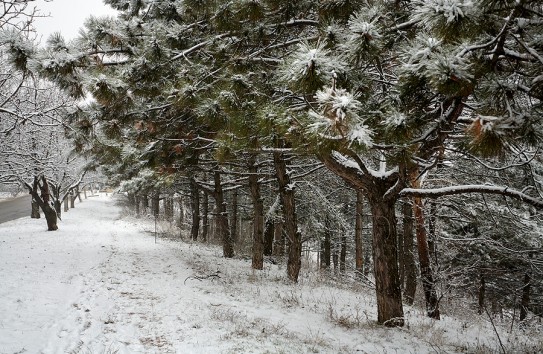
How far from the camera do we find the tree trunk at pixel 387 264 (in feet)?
19.4

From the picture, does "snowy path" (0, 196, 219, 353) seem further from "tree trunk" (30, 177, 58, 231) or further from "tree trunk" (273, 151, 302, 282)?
"tree trunk" (30, 177, 58, 231)

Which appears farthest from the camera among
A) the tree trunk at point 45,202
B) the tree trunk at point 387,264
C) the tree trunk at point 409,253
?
the tree trunk at point 45,202

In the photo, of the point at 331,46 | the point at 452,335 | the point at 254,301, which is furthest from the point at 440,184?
the point at 331,46

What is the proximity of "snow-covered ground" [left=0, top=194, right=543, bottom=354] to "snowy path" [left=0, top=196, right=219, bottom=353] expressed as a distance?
0.06 ft

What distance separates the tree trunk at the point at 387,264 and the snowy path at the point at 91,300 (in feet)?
11.3

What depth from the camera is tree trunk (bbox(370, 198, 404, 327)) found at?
5918 mm

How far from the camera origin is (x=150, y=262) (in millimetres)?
11398

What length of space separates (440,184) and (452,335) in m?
4.82

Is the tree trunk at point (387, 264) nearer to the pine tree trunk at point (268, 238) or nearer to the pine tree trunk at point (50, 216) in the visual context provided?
the pine tree trunk at point (268, 238)

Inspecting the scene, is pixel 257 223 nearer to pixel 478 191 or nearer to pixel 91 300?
pixel 91 300

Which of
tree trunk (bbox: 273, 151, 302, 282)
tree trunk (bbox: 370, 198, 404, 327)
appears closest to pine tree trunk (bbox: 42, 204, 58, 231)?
tree trunk (bbox: 273, 151, 302, 282)

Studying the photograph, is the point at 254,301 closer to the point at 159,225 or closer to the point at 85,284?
the point at 85,284

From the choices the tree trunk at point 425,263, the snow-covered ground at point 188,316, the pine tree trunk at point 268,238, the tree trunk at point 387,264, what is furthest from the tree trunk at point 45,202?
the tree trunk at point 425,263

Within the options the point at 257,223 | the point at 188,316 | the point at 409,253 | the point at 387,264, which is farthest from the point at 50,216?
the point at 387,264
